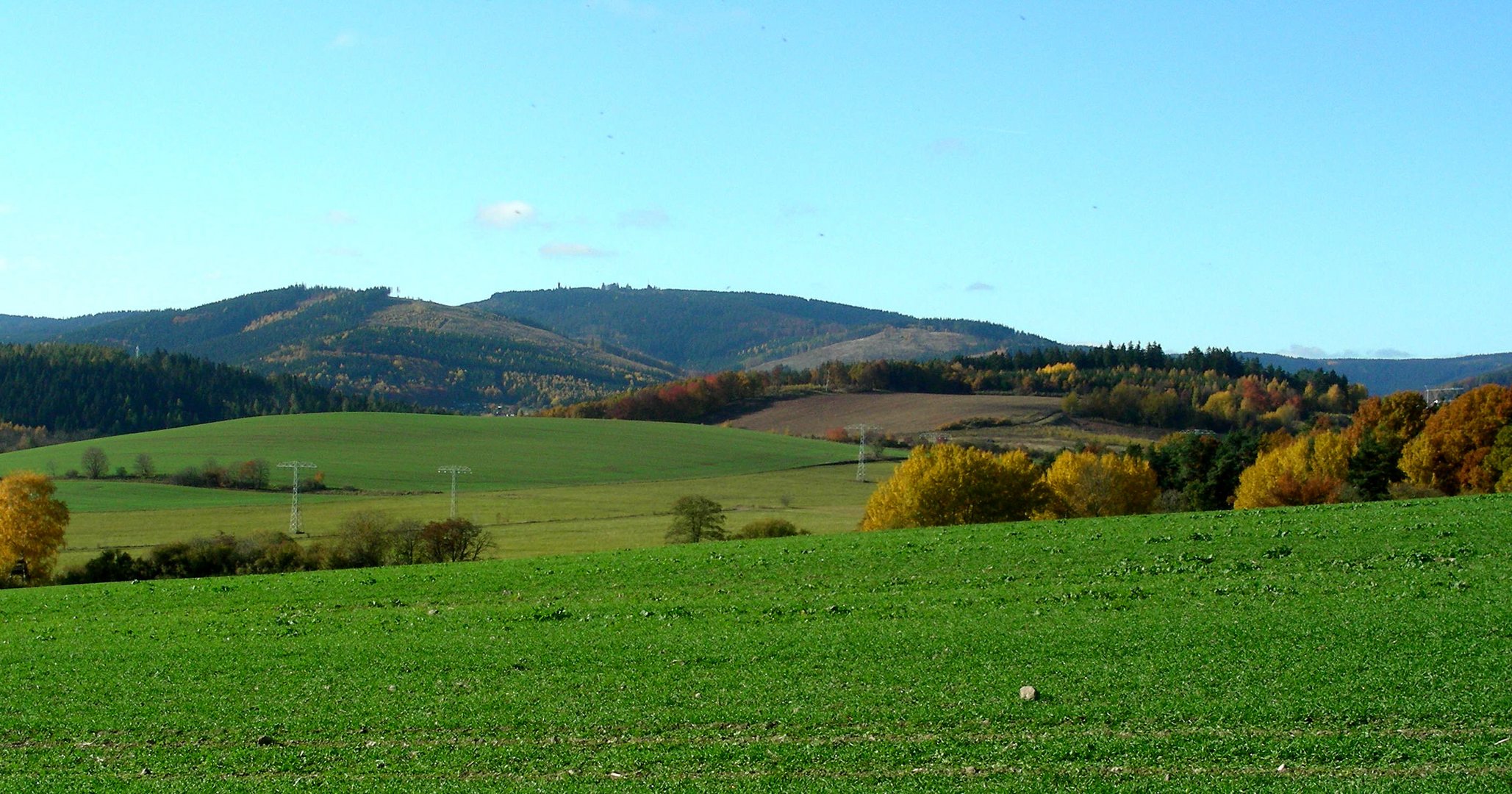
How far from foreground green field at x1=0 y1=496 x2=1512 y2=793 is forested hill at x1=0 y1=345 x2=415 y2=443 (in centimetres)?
15057

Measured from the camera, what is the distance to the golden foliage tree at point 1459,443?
216ft

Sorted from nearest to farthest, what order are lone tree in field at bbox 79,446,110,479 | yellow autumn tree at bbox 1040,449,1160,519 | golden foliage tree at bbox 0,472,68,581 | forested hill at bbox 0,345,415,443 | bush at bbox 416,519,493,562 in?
bush at bbox 416,519,493,562 → golden foliage tree at bbox 0,472,68,581 → yellow autumn tree at bbox 1040,449,1160,519 → lone tree in field at bbox 79,446,110,479 → forested hill at bbox 0,345,415,443

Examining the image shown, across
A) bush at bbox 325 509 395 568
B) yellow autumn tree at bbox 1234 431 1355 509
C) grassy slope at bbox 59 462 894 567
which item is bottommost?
grassy slope at bbox 59 462 894 567

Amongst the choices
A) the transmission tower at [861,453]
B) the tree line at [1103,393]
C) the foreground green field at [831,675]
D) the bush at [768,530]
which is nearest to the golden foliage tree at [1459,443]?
the bush at [768,530]

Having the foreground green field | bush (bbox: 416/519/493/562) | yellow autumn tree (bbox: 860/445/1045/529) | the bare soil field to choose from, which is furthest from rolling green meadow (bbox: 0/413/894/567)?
the foreground green field

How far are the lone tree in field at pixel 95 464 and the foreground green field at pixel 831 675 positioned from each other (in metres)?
80.8

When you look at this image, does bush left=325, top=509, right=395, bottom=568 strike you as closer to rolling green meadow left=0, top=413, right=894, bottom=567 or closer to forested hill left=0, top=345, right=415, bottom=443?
rolling green meadow left=0, top=413, right=894, bottom=567

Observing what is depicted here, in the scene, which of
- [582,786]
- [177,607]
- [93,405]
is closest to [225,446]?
[93,405]

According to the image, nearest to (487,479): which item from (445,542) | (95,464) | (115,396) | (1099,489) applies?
(95,464)

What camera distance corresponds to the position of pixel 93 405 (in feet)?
558

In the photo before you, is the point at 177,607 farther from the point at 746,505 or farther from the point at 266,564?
the point at 746,505

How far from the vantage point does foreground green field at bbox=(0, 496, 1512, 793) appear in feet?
45.2

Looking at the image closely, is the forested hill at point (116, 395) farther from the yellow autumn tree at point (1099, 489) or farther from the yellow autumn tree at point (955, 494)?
the yellow autumn tree at point (1099, 489)

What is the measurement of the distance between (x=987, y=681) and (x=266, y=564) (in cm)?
3606
